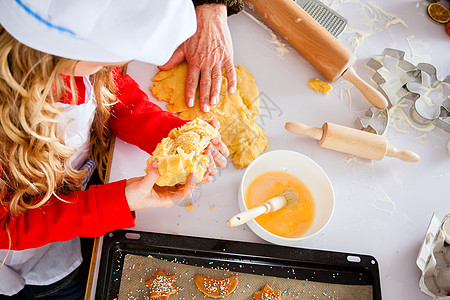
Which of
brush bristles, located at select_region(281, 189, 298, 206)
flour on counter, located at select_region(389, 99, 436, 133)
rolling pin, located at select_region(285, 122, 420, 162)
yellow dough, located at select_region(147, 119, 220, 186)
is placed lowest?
brush bristles, located at select_region(281, 189, 298, 206)

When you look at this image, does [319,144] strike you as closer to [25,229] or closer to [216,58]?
[216,58]

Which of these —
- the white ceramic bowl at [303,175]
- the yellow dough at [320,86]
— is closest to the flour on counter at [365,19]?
the yellow dough at [320,86]

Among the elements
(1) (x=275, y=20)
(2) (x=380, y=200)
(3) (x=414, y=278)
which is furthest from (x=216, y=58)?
(3) (x=414, y=278)

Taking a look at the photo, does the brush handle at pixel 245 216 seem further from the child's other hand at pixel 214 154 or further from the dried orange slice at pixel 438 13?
the dried orange slice at pixel 438 13

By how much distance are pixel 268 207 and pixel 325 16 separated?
702mm

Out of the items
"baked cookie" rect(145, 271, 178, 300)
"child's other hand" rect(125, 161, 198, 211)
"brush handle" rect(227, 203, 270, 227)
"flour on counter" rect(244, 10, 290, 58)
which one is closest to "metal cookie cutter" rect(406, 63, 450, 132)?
"flour on counter" rect(244, 10, 290, 58)

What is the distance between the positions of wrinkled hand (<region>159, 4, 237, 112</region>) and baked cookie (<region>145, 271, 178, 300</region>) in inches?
18.1

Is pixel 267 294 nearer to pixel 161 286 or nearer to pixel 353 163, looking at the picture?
pixel 161 286

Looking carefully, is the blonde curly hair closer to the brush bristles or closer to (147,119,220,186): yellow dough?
(147,119,220,186): yellow dough

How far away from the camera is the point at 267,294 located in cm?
94

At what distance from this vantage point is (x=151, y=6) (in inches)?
24.0

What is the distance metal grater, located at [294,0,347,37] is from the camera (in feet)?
4.21

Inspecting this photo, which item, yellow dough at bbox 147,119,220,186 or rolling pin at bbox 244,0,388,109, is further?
rolling pin at bbox 244,0,388,109

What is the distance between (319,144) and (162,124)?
1.47 feet
